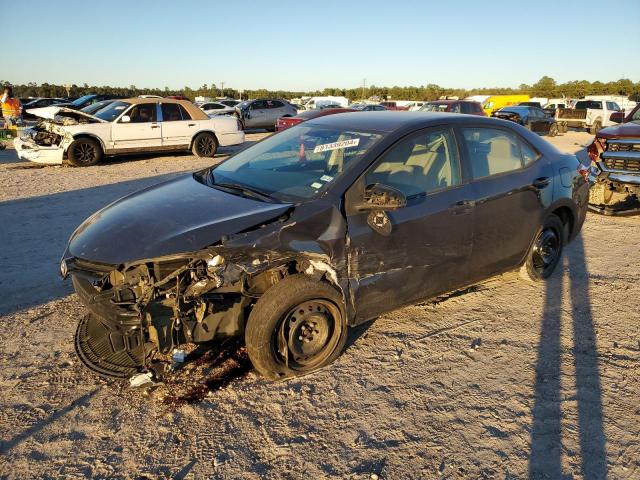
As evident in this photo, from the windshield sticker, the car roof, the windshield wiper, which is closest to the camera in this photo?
the windshield wiper

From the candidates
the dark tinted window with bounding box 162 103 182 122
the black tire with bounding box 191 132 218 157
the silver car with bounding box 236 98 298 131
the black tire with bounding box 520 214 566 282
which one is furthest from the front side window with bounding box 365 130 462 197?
the silver car with bounding box 236 98 298 131

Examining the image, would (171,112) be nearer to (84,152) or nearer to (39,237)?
(84,152)

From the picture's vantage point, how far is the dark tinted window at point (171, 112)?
12.7 m

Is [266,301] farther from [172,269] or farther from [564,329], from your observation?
[564,329]

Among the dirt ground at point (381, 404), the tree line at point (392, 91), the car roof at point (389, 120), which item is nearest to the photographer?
the dirt ground at point (381, 404)

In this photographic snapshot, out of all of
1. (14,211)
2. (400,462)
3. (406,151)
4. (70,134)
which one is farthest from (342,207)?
(70,134)

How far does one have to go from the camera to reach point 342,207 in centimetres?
327

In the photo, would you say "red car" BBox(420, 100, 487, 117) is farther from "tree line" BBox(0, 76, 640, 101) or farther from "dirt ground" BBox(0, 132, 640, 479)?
"tree line" BBox(0, 76, 640, 101)

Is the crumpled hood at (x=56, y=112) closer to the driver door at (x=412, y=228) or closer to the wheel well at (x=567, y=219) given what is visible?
the driver door at (x=412, y=228)

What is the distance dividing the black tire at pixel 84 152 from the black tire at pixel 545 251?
1042 cm

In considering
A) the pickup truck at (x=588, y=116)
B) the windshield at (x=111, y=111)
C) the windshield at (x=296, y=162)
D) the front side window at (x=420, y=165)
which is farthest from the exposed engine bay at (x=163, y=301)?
the pickup truck at (x=588, y=116)

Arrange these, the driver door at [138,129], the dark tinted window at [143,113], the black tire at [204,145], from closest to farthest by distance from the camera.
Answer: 1. the driver door at [138,129]
2. the dark tinted window at [143,113]
3. the black tire at [204,145]

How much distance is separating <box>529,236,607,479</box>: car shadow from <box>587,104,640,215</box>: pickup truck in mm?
3719

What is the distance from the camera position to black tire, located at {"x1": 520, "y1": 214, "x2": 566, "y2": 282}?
4.71 m
